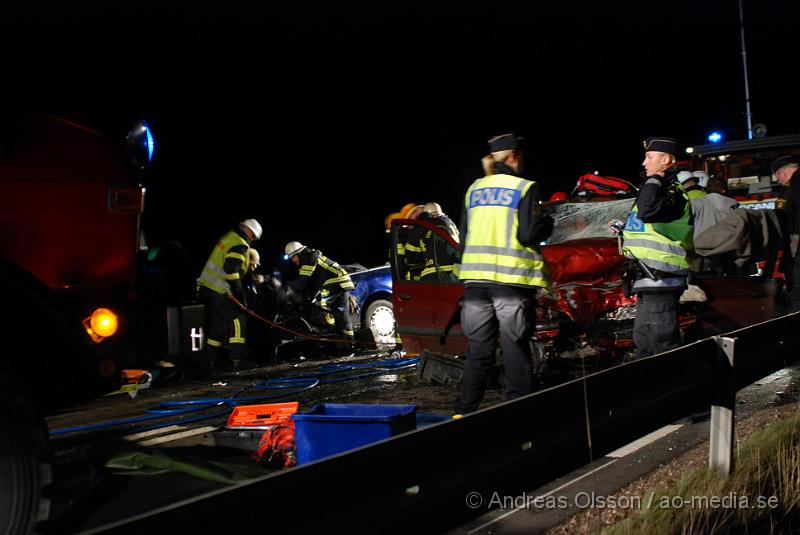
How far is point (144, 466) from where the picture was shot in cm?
471

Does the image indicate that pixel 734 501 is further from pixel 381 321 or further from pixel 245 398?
pixel 381 321

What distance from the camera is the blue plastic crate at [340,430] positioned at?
3914 millimetres

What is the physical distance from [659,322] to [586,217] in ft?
9.31

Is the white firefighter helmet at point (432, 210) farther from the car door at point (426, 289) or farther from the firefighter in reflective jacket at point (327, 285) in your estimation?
the firefighter in reflective jacket at point (327, 285)

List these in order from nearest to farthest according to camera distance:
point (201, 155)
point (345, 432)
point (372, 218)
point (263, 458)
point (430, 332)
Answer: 1. point (345, 432)
2. point (263, 458)
3. point (430, 332)
4. point (201, 155)
5. point (372, 218)

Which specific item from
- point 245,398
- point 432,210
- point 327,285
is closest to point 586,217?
point 432,210

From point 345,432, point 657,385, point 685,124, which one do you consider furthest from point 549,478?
point 685,124

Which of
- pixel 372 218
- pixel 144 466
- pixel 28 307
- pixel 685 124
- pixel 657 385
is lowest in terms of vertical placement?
pixel 144 466

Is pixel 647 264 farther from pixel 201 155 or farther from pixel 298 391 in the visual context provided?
pixel 201 155

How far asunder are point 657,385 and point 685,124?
43.0m

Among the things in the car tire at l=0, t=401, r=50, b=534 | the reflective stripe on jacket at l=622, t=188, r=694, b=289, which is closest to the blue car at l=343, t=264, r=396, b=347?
the reflective stripe on jacket at l=622, t=188, r=694, b=289

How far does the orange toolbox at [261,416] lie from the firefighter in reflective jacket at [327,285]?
526cm

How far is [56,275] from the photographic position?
3809 mm

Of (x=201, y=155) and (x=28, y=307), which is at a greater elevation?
(x=201, y=155)
